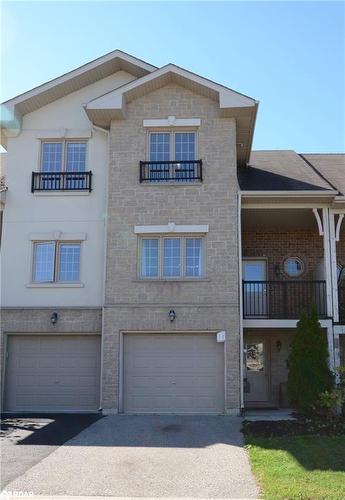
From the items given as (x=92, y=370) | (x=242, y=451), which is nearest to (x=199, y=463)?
(x=242, y=451)

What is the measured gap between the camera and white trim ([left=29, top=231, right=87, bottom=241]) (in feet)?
46.2

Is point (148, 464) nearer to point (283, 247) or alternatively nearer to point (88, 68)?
point (283, 247)

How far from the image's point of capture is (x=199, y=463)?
8.30 m

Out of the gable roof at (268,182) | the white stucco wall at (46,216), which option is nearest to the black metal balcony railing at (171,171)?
the white stucco wall at (46,216)

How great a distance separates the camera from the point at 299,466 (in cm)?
786

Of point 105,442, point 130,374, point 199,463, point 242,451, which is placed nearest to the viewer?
point 199,463

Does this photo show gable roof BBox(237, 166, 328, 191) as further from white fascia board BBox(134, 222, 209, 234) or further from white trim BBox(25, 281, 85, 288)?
white trim BBox(25, 281, 85, 288)

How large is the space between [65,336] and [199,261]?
411cm

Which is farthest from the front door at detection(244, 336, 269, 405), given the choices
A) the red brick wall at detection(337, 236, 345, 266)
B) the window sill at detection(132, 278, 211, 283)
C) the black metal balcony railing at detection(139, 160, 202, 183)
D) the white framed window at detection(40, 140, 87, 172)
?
the white framed window at detection(40, 140, 87, 172)

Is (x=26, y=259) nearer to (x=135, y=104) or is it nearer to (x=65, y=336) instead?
(x=65, y=336)

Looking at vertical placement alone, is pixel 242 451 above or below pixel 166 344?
below

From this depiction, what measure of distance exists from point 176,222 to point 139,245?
45.3 inches

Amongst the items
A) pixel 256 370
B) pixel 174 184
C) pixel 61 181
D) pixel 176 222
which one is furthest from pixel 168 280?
pixel 256 370

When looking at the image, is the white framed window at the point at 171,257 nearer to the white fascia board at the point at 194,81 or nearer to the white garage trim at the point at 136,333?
the white garage trim at the point at 136,333
